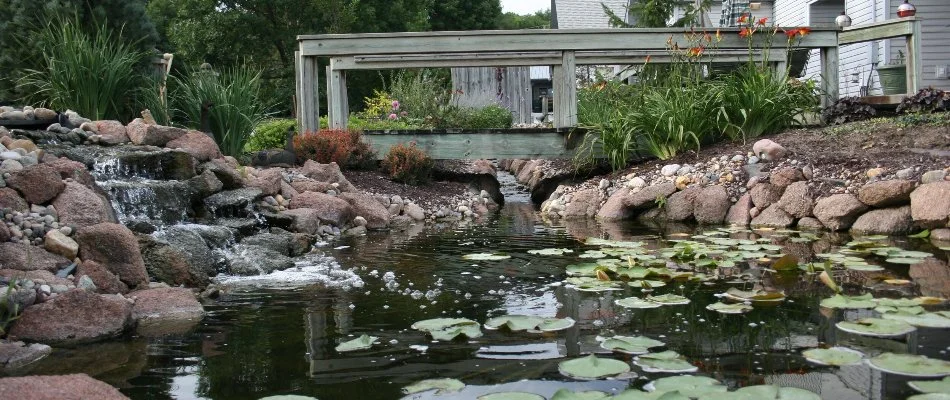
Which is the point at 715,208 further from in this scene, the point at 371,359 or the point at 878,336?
the point at 371,359

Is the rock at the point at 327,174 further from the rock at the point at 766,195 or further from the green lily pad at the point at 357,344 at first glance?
the green lily pad at the point at 357,344

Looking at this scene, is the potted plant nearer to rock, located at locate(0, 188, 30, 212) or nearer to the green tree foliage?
the green tree foliage

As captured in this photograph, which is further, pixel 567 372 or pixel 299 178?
pixel 299 178

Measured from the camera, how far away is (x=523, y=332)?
3.91 meters

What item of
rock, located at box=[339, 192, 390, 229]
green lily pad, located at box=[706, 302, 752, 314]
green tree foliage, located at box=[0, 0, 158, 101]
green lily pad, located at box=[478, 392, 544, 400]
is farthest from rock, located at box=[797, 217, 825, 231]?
green tree foliage, located at box=[0, 0, 158, 101]

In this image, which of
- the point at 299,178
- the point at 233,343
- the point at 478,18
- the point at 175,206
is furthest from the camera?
the point at 478,18

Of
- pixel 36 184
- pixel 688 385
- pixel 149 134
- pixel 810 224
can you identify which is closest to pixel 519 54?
pixel 810 224

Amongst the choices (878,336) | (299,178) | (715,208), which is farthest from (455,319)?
(299,178)

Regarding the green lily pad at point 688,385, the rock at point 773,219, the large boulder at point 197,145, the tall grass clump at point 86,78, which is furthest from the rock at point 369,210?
the green lily pad at point 688,385

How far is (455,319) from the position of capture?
4059 mm

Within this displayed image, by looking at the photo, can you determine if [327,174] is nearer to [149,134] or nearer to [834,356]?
[149,134]

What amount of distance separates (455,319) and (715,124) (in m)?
6.25

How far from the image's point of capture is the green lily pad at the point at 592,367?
3141 mm

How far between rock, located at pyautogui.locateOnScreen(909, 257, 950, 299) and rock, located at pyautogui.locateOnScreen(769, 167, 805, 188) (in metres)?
2.48
